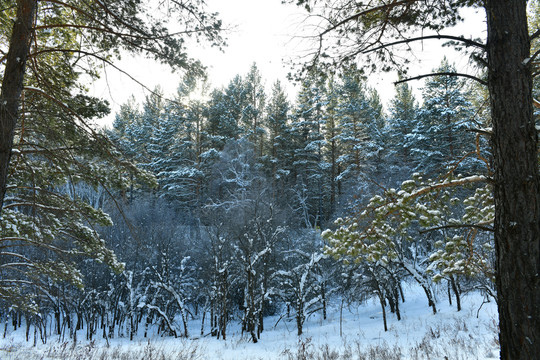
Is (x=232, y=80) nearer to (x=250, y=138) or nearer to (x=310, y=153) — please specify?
(x=250, y=138)

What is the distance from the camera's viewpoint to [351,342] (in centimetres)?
1532

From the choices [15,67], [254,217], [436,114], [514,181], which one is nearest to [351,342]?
[254,217]

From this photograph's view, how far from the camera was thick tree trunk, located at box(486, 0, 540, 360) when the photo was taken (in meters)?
3.11

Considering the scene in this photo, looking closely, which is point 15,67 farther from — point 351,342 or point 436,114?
point 436,114

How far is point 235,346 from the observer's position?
16328 mm

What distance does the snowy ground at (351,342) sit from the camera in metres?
9.29

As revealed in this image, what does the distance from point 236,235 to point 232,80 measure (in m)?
21.6

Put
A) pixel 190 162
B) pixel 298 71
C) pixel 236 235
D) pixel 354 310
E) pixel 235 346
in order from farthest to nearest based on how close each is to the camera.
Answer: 1. pixel 190 162
2. pixel 354 310
3. pixel 236 235
4. pixel 235 346
5. pixel 298 71

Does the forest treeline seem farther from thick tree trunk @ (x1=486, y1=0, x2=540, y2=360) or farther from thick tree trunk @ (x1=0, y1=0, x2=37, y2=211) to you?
thick tree trunk @ (x1=486, y1=0, x2=540, y2=360)

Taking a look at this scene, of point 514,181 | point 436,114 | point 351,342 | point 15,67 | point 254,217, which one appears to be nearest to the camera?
point 514,181

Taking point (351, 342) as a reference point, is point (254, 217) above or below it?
above

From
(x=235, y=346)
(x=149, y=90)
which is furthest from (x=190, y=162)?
(x=149, y=90)

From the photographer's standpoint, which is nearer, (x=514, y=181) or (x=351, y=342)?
(x=514, y=181)

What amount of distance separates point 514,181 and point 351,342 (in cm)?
1426
